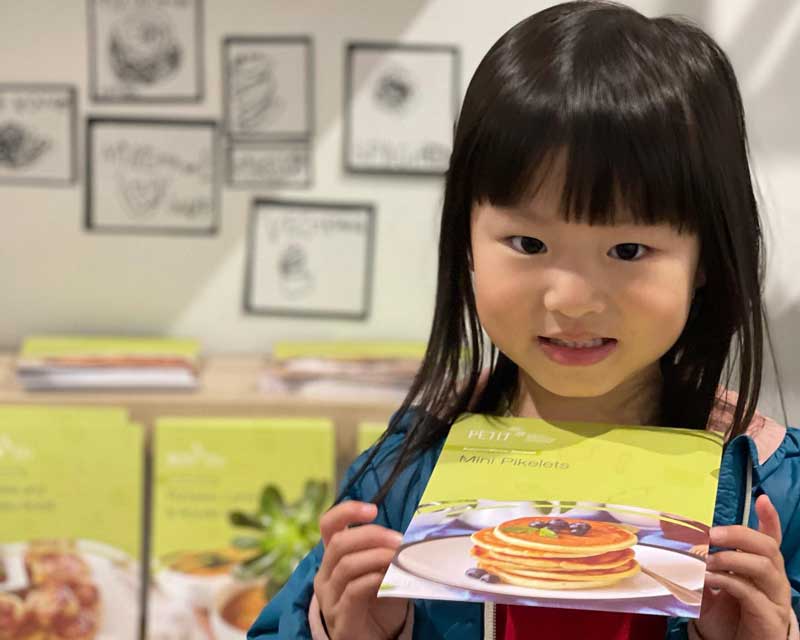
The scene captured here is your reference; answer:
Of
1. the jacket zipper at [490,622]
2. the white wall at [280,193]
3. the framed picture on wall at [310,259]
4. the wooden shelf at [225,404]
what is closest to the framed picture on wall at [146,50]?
the white wall at [280,193]

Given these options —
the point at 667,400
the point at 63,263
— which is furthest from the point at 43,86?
the point at 667,400

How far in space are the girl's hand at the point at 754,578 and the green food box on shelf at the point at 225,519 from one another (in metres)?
1.42

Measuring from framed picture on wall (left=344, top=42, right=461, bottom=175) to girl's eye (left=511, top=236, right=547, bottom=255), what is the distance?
4.97ft

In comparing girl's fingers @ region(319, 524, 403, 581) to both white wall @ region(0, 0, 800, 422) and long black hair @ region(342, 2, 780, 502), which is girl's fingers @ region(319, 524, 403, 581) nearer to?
long black hair @ region(342, 2, 780, 502)

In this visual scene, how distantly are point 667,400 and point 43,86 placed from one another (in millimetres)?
1727

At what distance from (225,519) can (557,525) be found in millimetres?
1501

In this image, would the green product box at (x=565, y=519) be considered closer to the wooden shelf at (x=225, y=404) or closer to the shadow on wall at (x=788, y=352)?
the wooden shelf at (x=225, y=404)

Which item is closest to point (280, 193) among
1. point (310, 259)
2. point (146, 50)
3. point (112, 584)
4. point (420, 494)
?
point (310, 259)

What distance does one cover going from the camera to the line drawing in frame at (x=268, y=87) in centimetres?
243

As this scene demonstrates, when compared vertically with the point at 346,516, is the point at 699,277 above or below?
above

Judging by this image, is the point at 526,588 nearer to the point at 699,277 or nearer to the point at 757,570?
the point at 757,570

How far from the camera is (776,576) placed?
33.9 inches

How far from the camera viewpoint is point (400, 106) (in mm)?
2455

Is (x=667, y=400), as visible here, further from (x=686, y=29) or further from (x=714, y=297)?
(x=686, y=29)
